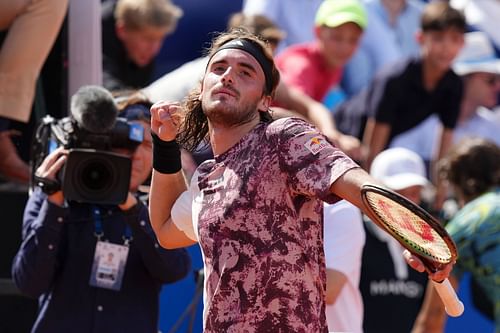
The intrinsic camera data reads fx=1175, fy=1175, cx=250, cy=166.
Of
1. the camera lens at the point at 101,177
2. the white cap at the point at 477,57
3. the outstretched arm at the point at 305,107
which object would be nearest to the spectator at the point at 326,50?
the outstretched arm at the point at 305,107

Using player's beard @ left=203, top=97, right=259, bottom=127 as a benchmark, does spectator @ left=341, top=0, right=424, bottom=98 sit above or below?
below

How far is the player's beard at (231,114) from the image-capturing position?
3506mm

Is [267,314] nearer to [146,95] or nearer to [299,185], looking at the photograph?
[299,185]

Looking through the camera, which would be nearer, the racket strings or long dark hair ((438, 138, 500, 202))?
the racket strings

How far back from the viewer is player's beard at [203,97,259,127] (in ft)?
11.5

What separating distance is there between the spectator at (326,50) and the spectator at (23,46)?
2.36 m

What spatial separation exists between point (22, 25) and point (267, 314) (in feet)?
7.60

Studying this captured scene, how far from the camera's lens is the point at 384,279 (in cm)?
703

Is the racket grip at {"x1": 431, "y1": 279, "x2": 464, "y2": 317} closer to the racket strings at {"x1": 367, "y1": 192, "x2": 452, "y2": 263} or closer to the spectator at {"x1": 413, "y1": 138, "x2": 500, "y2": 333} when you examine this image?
the racket strings at {"x1": 367, "y1": 192, "x2": 452, "y2": 263}

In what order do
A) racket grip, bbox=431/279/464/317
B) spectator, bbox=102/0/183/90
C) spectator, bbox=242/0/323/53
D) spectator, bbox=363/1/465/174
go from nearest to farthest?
1. racket grip, bbox=431/279/464/317
2. spectator, bbox=102/0/183/90
3. spectator, bbox=363/1/465/174
4. spectator, bbox=242/0/323/53

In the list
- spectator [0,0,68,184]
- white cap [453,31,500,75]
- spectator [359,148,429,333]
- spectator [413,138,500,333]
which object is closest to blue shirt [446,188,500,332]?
spectator [413,138,500,333]

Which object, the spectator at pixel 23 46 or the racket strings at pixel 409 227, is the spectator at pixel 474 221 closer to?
the spectator at pixel 23 46

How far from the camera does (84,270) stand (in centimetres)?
458

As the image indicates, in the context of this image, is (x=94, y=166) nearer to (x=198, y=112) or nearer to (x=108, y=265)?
(x=108, y=265)
